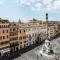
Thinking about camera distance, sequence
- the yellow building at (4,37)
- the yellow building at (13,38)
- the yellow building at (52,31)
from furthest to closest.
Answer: the yellow building at (52,31), the yellow building at (13,38), the yellow building at (4,37)

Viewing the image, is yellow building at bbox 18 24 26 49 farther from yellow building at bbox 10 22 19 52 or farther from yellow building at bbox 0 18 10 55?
yellow building at bbox 0 18 10 55

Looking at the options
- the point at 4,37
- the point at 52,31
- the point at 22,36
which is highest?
the point at 4,37

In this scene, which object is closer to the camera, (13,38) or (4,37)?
(4,37)

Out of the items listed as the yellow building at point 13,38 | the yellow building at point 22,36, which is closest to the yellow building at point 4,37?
the yellow building at point 13,38

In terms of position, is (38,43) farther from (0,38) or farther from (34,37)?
(0,38)

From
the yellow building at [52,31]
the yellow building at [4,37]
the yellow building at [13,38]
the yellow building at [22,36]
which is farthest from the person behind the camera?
the yellow building at [52,31]

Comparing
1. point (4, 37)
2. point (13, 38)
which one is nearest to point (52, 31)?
point (13, 38)

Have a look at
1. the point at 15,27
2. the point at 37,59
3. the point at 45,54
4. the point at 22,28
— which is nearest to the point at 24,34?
the point at 22,28

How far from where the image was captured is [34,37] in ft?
137

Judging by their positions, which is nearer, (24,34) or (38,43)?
(24,34)

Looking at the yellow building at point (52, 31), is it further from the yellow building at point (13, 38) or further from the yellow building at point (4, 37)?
the yellow building at point (4, 37)

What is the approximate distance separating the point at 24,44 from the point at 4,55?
7.81 m

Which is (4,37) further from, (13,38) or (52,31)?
(52,31)

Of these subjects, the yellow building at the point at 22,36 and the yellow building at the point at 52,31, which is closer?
the yellow building at the point at 22,36
